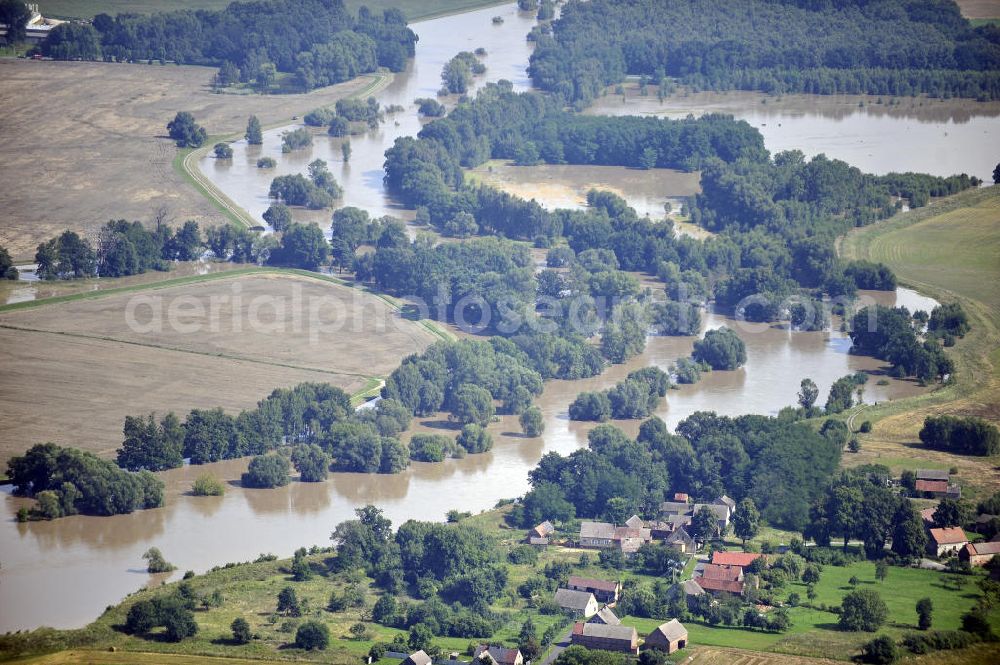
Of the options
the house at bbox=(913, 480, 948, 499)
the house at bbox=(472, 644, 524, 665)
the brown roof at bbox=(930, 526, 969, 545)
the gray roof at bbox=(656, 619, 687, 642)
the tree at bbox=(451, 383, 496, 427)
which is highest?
the tree at bbox=(451, 383, 496, 427)

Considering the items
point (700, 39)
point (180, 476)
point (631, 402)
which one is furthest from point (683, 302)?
point (700, 39)

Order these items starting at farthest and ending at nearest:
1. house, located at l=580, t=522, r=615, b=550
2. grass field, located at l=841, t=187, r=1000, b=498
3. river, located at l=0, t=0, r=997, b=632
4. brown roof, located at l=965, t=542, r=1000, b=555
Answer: grass field, located at l=841, t=187, r=1000, b=498 < house, located at l=580, t=522, r=615, b=550 < brown roof, located at l=965, t=542, r=1000, b=555 < river, located at l=0, t=0, r=997, b=632

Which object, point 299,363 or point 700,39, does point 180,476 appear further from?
point 700,39

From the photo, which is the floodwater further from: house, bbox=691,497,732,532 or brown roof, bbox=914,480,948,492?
house, bbox=691,497,732,532

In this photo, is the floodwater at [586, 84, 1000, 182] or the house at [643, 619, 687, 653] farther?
the floodwater at [586, 84, 1000, 182]

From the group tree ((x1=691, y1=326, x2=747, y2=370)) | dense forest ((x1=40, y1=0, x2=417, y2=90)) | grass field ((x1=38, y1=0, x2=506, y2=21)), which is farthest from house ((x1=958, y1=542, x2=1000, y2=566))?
grass field ((x1=38, y1=0, x2=506, y2=21))
